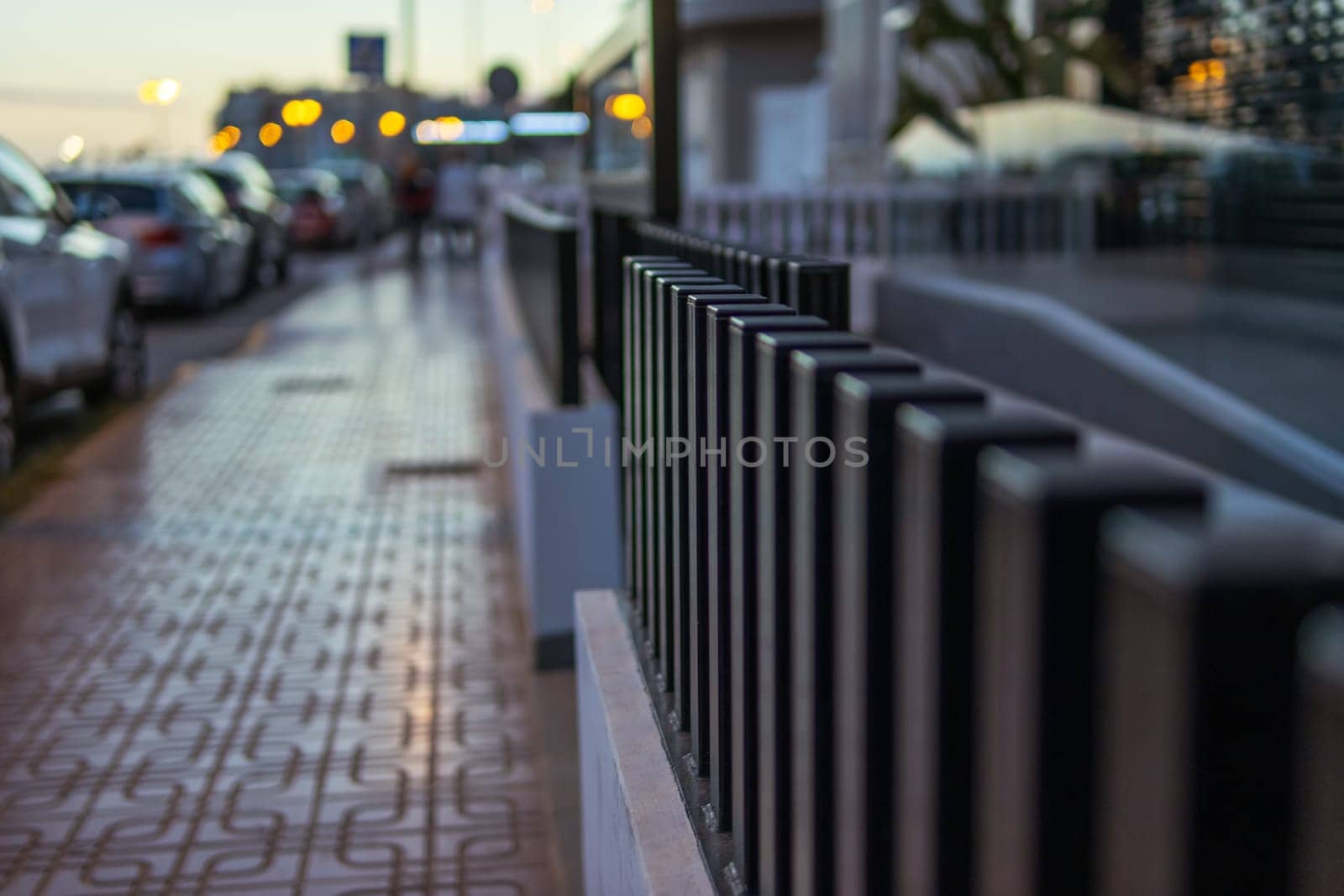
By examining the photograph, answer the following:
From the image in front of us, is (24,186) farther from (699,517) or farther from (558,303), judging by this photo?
(699,517)

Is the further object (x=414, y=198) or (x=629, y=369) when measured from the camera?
(x=414, y=198)

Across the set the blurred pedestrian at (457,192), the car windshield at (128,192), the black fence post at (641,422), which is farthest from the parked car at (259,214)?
the black fence post at (641,422)

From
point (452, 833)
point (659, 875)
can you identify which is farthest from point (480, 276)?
point (659, 875)

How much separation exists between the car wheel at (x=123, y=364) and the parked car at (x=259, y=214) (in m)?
11.0

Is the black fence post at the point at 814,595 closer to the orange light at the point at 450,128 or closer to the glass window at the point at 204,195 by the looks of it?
the glass window at the point at 204,195

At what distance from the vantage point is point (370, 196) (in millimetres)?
37312

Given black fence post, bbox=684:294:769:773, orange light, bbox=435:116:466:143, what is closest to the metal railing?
black fence post, bbox=684:294:769:773

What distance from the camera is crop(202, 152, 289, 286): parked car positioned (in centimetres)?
2434

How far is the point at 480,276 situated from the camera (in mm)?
26828

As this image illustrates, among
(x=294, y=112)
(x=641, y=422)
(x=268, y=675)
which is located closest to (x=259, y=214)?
(x=294, y=112)

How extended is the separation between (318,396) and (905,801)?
39.2 ft

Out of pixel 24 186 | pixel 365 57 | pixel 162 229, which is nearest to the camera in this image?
pixel 24 186

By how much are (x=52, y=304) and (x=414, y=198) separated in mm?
19467

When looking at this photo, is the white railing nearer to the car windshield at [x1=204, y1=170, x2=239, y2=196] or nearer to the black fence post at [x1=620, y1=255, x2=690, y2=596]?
the car windshield at [x1=204, y1=170, x2=239, y2=196]
